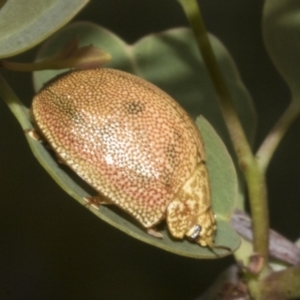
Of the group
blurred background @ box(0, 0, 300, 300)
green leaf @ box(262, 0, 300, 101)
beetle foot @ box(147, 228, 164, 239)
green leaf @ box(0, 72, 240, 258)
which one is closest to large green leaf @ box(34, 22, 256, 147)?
green leaf @ box(262, 0, 300, 101)

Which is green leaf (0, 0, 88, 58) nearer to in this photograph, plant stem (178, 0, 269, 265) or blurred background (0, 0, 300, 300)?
plant stem (178, 0, 269, 265)

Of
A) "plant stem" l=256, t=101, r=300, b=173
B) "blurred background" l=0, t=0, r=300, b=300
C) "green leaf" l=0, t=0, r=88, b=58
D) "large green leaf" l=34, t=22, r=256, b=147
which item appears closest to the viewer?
"green leaf" l=0, t=0, r=88, b=58

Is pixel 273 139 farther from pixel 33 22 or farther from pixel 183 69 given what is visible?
pixel 33 22

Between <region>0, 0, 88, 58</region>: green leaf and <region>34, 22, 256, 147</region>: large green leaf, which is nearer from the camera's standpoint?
<region>0, 0, 88, 58</region>: green leaf

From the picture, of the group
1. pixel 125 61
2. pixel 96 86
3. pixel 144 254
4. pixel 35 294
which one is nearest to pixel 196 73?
pixel 125 61

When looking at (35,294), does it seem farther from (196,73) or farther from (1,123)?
(196,73)

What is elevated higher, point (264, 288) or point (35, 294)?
point (264, 288)
